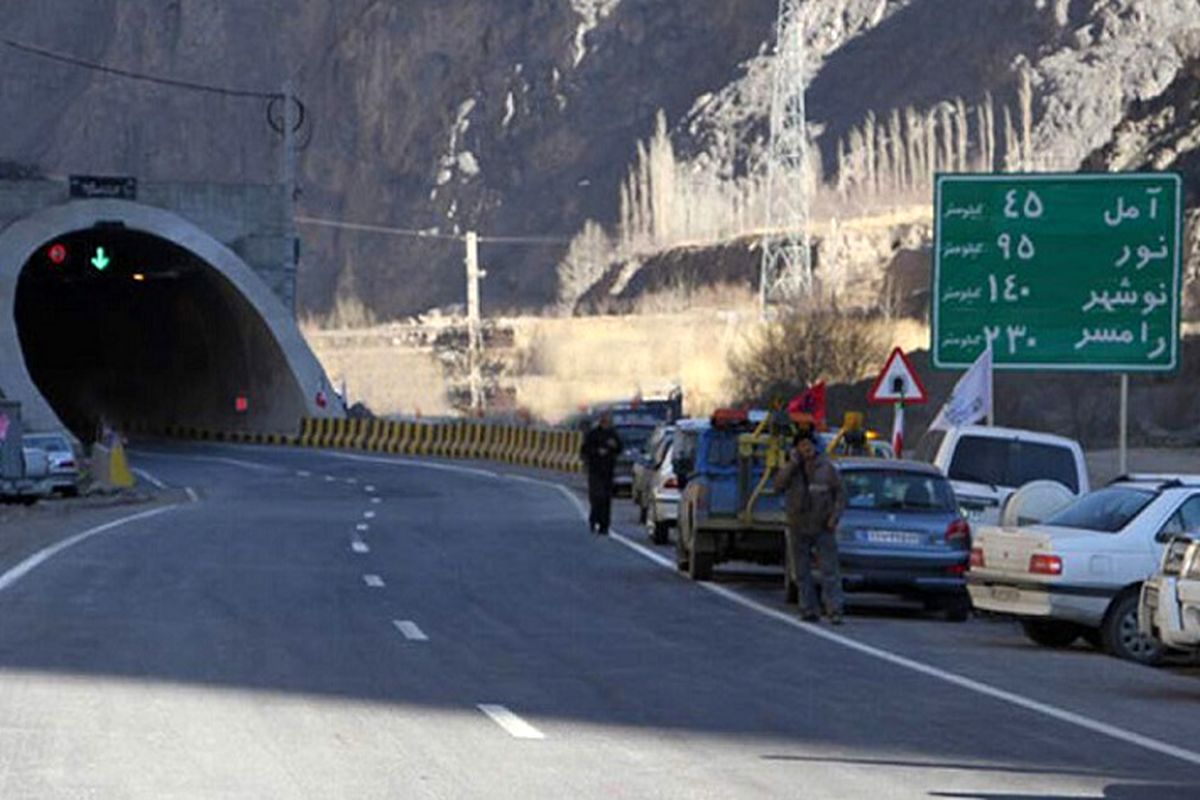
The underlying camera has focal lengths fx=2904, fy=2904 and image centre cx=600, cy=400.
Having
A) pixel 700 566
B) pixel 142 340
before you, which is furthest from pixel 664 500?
pixel 142 340

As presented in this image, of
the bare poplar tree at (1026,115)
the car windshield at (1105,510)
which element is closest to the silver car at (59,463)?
the car windshield at (1105,510)

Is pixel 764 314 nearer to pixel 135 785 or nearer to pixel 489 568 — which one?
pixel 489 568

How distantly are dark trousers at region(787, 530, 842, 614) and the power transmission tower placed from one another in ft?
210

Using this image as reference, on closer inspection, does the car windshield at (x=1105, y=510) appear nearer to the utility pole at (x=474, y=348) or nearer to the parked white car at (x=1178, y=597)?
the parked white car at (x=1178, y=597)

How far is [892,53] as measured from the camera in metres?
123

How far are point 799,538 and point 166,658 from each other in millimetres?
7731

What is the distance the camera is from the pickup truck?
101ft

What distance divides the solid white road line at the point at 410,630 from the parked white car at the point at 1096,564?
4595 millimetres

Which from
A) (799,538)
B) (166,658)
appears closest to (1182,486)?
(799,538)

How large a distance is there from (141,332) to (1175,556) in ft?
240

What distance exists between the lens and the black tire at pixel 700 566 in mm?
31312

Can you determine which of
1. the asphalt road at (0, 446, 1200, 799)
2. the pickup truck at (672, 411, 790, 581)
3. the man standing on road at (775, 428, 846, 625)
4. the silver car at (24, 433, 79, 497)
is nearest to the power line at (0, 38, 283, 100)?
the silver car at (24, 433, 79, 497)

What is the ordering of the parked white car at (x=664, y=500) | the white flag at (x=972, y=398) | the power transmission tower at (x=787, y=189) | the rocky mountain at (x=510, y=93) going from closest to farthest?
the white flag at (x=972, y=398) < the parked white car at (x=664, y=500) < the power transmission tower at (x=787, y=189) < the rocky mountain at (x=510, y=93)

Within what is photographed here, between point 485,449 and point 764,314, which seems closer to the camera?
point 485,449
